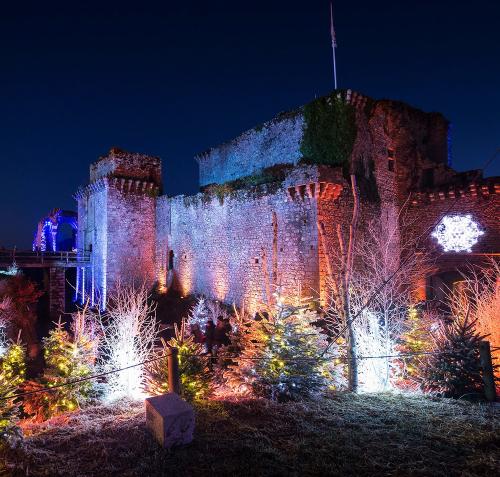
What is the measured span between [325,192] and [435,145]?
28.2 feet

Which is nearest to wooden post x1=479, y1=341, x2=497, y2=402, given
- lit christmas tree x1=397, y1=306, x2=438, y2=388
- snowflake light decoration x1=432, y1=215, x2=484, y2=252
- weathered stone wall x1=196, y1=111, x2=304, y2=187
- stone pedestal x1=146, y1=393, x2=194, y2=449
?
lit christmas tree x1=397, y1=306, x2=438, y2=388

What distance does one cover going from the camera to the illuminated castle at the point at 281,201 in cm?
1445

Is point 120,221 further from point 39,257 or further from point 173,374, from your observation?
point 173,374

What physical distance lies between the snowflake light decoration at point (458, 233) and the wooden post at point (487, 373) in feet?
31.7

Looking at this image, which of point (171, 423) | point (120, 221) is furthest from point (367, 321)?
point (120, 221)

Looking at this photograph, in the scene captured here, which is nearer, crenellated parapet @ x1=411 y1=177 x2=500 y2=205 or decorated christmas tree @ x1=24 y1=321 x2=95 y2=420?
decorated christmas tree @ x1=24 y1=321 x2=95 y2=420

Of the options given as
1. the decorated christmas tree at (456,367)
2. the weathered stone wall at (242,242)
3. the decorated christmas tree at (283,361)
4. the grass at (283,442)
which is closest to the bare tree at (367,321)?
the decorated christmas tree at (283,361)

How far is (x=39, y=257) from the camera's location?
21703 mm

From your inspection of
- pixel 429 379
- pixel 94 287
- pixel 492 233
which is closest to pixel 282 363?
pixel 429 379

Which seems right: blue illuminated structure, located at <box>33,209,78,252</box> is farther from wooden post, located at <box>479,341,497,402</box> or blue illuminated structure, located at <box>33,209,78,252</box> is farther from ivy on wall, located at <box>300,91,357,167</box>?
wooden post, located at <box>479,341,497,402</box>

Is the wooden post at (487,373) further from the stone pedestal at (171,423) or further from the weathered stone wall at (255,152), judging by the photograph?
the weathered stone wall at (255,152)

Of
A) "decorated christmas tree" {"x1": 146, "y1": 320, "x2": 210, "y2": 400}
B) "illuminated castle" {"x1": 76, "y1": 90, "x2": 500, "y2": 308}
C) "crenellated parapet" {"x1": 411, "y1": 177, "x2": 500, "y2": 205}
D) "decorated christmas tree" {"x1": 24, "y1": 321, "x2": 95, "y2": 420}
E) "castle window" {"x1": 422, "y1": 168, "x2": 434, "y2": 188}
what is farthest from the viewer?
"castle window" {"x1": 422, "y1": 168, "x2": 434, "y2": 188}

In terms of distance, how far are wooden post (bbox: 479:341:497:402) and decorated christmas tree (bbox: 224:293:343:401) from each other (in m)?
2.47

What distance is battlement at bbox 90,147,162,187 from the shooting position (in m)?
22.1
